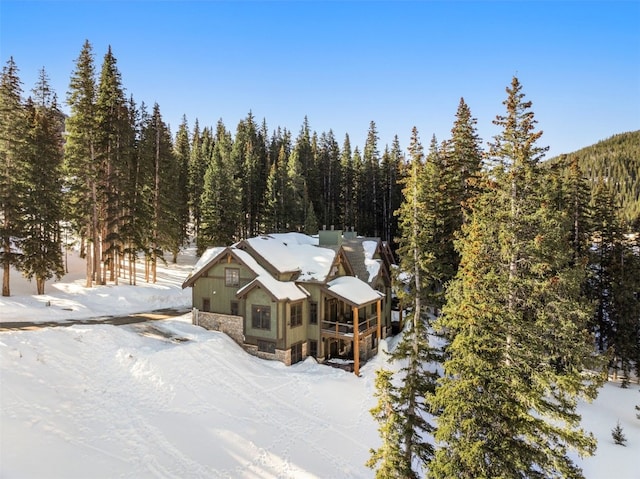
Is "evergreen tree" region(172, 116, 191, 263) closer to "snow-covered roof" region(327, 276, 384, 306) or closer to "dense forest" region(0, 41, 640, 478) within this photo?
"dense forest" region(0, 41, 640, 478)

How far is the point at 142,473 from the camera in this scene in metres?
12.3

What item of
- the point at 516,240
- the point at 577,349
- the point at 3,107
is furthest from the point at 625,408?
the point at 3,107

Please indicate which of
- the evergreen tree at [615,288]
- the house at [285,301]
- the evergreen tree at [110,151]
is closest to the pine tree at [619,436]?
the evergreen tree at [615,288]

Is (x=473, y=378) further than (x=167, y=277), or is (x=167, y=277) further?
(x=167, y=277)

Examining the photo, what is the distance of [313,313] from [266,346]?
3974 mm

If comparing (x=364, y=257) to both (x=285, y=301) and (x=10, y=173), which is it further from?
(x=10, y=173)

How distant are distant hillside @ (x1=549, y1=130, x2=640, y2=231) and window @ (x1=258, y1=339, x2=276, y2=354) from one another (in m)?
111

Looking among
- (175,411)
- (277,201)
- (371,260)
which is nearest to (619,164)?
(277,201)

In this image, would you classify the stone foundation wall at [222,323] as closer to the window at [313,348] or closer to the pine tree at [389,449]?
the window at [313,348]

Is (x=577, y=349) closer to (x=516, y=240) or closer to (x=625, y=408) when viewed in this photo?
(x=516, y=240)

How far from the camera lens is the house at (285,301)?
23.4 metres

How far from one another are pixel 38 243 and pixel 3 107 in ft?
35.3

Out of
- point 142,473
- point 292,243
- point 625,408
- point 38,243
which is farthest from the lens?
point 292,243

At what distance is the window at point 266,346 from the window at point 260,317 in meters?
0.98
